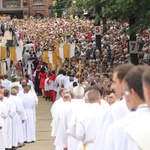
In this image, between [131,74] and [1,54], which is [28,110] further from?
[131,74]

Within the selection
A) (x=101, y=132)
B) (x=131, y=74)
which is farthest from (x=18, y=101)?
(x=131, y=74)

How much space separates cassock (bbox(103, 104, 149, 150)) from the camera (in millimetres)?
4232

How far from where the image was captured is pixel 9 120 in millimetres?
14188

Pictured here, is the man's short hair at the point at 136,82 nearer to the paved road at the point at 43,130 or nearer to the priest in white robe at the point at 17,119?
the priest in white robe at the point at 17,119

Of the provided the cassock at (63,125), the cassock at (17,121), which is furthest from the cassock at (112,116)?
the cassock at (17,121)

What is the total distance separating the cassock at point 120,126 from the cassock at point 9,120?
339 inches

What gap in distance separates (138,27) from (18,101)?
6908 mm

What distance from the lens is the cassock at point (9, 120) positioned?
44.0 ft

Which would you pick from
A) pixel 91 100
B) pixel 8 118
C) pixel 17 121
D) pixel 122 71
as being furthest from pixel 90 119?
pixel 17 121

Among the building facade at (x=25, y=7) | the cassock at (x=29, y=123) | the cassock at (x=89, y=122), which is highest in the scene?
the building facade at (x=25, y=7)

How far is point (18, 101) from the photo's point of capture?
548 inches

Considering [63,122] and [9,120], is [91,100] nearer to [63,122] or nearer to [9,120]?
[63,122]

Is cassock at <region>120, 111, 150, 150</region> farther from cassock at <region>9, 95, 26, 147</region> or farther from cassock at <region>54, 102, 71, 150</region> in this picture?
cassock at <region>9, 95, 26, 147</region>

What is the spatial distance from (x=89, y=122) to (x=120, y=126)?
3.75m
